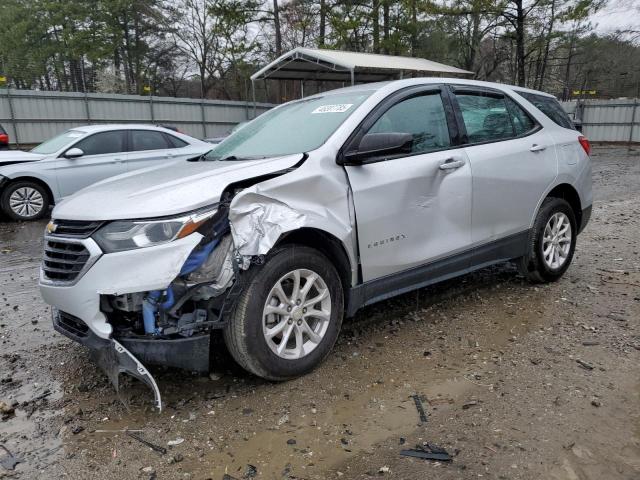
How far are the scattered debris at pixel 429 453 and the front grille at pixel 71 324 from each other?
1.78 meters

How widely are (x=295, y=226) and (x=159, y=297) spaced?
0.80m

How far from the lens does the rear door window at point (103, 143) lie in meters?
8.45

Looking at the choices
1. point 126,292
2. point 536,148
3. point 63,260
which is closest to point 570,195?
point 536,148

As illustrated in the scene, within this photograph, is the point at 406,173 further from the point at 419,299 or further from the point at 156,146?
the point at 156,146

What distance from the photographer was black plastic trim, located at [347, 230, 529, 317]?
325 centimetres

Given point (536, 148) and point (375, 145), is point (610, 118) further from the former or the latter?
point (375, 145)

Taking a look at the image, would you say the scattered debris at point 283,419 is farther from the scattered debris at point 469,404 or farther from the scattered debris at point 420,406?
the scattered debris at point 469,404

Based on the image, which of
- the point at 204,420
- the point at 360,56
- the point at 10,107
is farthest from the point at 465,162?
the point at 10,107

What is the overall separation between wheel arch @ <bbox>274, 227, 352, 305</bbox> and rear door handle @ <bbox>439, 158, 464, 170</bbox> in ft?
3.39

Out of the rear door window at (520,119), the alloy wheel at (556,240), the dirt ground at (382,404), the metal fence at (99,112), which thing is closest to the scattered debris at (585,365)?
the dirt ground at (382,404)

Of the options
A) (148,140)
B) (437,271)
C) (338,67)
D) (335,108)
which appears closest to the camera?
(335,108)

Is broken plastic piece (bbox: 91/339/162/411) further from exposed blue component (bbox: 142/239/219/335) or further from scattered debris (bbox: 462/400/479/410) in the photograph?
scattered debris (bbox: 462/400/479/410)

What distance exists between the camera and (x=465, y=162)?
3.71 meters

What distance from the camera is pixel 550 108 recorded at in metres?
4.70
